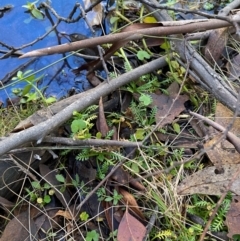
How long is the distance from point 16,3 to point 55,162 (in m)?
0.74

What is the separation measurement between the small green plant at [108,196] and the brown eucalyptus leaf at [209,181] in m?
0.20

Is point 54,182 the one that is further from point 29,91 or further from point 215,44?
point 215,44

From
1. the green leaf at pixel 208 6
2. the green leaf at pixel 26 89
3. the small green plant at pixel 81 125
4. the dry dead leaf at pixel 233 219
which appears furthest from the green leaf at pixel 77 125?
the green leaf at pixel 208 6

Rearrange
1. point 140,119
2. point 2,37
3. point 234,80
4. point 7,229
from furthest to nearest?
point 2,37, point 234,80, point 140,119, point 7,229

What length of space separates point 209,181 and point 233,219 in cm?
14

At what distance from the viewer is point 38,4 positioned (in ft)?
5.78

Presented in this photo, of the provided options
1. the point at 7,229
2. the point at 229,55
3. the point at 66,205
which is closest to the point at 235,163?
the point at 229,55

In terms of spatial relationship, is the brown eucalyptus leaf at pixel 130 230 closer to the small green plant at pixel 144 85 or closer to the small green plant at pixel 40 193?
the small green plant at pixel 40 193

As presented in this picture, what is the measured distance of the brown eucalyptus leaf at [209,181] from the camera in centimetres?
135

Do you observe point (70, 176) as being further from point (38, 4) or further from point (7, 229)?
point (38, 4)

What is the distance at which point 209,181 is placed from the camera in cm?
137

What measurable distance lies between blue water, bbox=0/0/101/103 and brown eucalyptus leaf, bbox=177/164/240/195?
21.3 inches

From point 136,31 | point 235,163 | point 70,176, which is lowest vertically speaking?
point 235,163

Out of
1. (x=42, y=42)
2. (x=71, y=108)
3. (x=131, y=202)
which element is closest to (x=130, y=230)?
(x=131, y=202)
